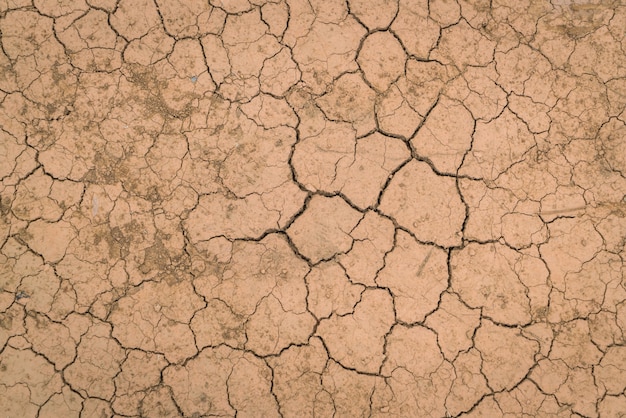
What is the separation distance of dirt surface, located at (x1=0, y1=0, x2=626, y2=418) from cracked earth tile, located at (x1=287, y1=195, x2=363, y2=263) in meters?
0.01

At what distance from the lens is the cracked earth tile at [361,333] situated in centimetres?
259

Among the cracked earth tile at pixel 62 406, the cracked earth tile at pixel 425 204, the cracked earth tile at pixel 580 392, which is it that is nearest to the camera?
the cracked earth tile at pixel 62 406

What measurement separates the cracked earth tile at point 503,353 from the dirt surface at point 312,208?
0.01 m

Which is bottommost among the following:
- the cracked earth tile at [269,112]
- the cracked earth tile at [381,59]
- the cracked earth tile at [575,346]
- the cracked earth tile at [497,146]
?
the cracked earth tile at [575,346]

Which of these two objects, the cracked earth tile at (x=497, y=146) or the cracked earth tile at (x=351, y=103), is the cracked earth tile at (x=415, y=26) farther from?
the cracked earth tile at (x=497, y=146)

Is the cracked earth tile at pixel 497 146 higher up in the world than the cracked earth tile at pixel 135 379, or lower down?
higher up

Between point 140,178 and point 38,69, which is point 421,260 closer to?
point 140,178

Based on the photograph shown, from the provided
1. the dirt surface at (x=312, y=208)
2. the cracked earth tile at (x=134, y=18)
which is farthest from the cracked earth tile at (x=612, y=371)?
the cracked earth tile at (x=134, y=18)

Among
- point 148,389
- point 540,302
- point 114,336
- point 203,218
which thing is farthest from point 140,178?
point 540,302

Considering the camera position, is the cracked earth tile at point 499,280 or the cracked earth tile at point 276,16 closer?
the cracked earth tile at point 499,280

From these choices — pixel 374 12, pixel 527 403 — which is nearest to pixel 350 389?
pixel 527 403

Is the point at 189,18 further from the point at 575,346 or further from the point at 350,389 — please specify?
the point at 575,346

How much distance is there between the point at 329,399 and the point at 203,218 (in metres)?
1.29

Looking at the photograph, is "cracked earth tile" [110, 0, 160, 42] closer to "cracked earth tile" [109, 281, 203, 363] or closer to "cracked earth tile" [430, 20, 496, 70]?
"cracked earth tile" [109, 281, 203, 363]
